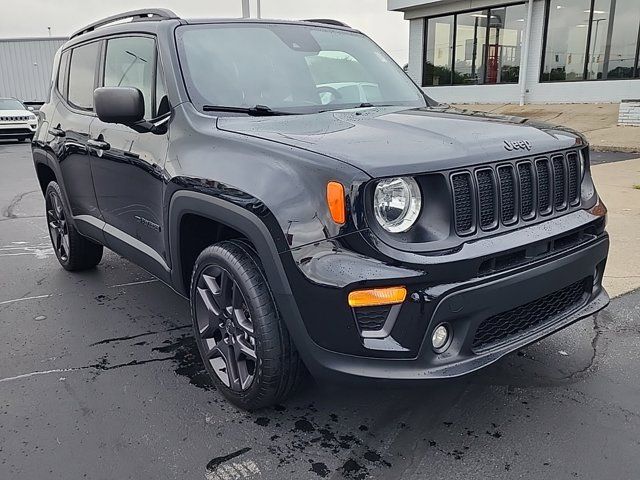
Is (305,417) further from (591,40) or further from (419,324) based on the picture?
(591,40)

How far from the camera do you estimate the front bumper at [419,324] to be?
213cm

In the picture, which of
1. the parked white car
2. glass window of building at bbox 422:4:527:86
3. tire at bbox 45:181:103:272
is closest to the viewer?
tire at bbox 45:181:103:272

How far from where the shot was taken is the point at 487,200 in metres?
2.35

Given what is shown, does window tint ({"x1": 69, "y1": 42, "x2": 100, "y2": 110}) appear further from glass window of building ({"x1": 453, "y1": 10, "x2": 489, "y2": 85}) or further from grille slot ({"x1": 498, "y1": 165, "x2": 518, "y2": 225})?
glass window of building ({"x1": 453, "y1": 10, "x2": 489, "y2": 85})

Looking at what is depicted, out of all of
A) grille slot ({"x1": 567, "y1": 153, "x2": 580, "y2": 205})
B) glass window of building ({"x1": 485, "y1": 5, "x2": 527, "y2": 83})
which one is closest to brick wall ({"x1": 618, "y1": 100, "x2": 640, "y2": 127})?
glass window of building ({"x1": 485, "y1": 5, "x2": 527, "y2": 83})

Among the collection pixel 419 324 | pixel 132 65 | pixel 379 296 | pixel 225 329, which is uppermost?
pixel 132 65

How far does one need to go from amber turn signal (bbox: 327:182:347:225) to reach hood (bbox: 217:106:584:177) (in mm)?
115

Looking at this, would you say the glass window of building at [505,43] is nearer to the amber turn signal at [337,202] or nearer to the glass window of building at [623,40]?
the glass window of building at [623,40]

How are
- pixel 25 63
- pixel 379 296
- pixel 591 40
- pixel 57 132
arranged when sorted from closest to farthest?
pixel 379 296 < pixel 57 132 < pixel 591 40 < pixel 25 63

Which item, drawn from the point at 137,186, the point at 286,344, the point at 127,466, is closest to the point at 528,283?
the point at 286,344

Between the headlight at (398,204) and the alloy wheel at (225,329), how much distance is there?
2.52 ft

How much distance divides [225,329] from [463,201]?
4.21 ft

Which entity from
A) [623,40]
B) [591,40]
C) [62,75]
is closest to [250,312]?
[62,75]

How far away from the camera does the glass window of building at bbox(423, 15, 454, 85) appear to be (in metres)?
22.2
